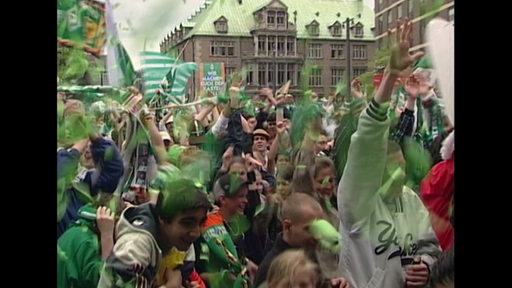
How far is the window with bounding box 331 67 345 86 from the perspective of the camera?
2.97 metres

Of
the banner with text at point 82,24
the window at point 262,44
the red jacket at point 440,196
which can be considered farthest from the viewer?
the red jacket at point 440,196

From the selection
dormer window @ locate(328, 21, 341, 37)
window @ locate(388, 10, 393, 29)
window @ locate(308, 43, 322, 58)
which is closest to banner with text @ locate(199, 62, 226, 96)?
window @ locate(308, 43, 322, 58)

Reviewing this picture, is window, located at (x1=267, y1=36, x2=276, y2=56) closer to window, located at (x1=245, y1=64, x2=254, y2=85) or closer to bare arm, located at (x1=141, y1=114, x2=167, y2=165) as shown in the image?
window, located at (x1=245, y1=64, x2=254, y2=85)

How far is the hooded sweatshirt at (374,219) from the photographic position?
2.98 metres

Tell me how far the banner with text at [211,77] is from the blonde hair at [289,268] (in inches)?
25.2

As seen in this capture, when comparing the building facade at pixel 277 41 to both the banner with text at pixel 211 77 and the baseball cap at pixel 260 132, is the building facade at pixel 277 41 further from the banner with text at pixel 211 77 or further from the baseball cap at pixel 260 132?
the baseball cap at pixel 260 132

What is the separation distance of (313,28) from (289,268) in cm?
87

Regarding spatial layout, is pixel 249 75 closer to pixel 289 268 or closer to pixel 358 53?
pixel 358 53

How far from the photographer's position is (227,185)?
114 inches

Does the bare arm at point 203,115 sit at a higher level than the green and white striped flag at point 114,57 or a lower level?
lower

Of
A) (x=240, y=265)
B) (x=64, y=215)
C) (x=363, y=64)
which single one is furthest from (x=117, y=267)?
(x=363, y=64)

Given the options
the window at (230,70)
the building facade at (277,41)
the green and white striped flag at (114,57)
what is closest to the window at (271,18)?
the building facade at (277,41)

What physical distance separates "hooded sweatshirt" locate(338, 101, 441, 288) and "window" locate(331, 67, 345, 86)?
5.9 inches
